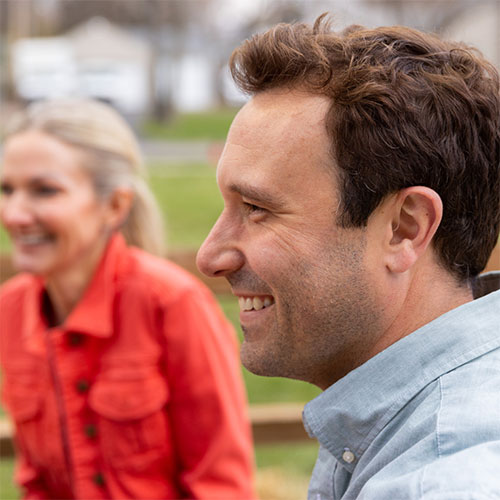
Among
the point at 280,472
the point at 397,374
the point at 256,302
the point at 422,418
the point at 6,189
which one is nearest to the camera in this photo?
the point at 422,418

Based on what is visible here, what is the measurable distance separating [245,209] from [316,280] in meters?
0.22

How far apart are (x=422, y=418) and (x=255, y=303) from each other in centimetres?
42

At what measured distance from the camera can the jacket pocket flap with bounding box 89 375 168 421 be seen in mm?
2670

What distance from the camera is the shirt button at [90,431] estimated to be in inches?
106

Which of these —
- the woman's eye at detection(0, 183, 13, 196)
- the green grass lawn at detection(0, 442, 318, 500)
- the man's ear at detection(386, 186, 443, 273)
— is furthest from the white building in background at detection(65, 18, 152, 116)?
the man's ear at detection(386, 186, 443, 273)

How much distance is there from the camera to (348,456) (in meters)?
1.45

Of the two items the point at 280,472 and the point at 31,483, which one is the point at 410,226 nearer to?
the point at 31,483

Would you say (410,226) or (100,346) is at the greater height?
(410,226)

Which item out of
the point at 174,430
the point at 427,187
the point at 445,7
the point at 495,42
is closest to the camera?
the point at 427,187

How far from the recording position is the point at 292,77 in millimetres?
1512

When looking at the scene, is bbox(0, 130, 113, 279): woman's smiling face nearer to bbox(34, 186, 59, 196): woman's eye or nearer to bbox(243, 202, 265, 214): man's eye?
bbox(34, 186, 59, 196): woman's eye

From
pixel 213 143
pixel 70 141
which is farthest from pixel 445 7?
pixel 70 141

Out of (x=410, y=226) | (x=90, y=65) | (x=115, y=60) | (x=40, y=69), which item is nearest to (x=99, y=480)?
(x=410, y=226)

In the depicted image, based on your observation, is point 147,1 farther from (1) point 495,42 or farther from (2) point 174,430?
(2) point 174,430
